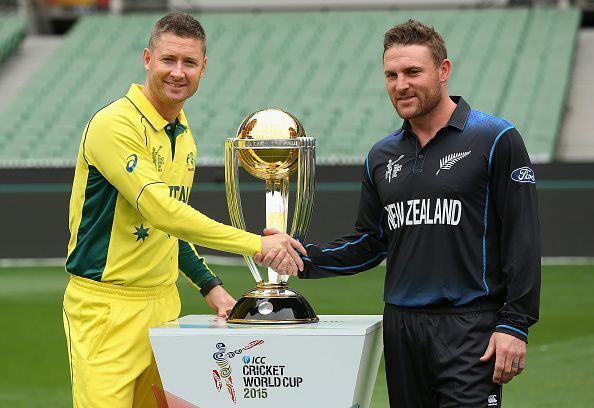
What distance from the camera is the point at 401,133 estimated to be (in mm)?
4094

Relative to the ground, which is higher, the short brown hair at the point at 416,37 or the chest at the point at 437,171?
the short brown hair at the point at 416,37

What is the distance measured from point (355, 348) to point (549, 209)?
10.2 meters

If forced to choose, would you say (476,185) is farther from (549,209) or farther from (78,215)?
(549,209)

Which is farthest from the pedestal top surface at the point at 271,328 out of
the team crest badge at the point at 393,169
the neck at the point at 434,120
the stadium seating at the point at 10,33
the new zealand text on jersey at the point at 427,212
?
the stadium seating at the point at 10,33

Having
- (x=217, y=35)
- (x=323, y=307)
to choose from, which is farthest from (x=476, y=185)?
(x=217, y=35)

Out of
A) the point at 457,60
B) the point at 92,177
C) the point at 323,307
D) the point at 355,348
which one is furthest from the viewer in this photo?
the point at 457,60

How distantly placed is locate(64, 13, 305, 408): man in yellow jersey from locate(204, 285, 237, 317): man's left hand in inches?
12.0

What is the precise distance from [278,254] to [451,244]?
572 mm

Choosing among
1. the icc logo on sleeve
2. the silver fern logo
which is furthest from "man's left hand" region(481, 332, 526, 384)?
the icc logo on sleeve

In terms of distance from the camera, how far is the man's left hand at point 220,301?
14.3ft

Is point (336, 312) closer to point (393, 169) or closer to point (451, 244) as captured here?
point (393, 169)

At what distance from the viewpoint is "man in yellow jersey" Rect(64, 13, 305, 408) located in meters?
3.88

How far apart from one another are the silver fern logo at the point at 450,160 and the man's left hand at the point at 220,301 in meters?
1.00

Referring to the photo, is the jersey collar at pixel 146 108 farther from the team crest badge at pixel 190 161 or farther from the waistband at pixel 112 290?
the waistband at pixel 112 290
